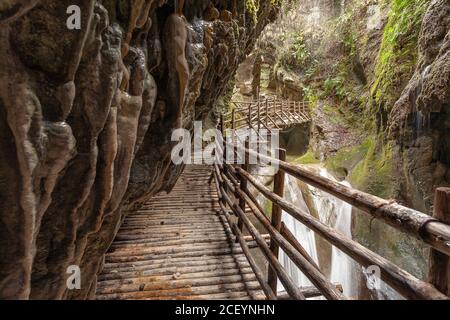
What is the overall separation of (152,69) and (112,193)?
4.33ft

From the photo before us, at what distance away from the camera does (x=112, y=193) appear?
196 cm

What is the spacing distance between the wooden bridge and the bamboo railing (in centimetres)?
678

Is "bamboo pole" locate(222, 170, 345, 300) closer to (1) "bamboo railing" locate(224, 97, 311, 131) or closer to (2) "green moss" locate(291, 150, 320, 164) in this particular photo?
(1) "bamboo railing" locate(224, 97, 311, 131)

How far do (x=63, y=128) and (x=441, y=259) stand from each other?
189 cm

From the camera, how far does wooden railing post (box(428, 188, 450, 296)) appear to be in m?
1.03

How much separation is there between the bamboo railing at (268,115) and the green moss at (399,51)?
5.31m

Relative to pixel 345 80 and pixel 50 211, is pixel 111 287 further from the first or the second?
pixel 345 80

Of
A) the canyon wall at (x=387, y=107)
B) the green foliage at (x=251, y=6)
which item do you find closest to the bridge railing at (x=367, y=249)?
the canyon wall at (x=387, y=107)

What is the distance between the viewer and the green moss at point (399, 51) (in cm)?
723

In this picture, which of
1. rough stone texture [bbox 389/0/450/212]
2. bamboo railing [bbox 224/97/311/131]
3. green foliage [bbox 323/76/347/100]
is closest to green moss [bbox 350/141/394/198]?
rough stone texture [bbox 389/0/450/212]

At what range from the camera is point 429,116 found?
574 cm

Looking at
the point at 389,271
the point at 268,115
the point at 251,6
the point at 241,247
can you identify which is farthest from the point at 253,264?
the point at 268,115

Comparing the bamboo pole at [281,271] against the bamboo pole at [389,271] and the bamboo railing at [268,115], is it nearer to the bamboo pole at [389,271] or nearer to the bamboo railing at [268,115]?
the bamboo pole at [389,271]
